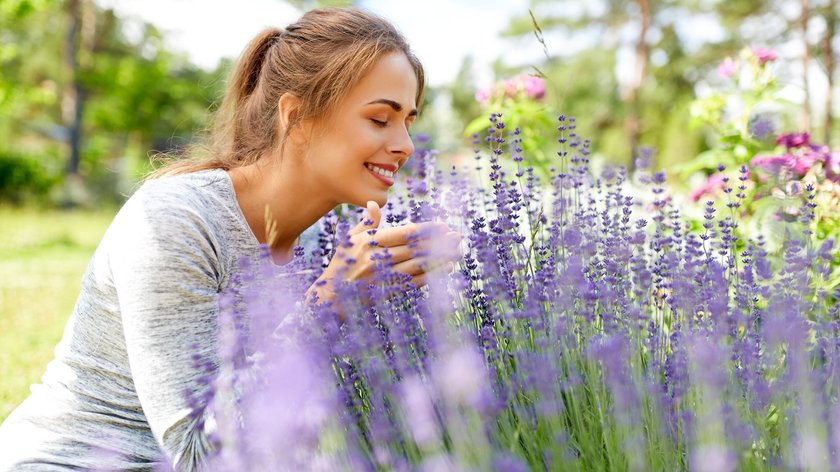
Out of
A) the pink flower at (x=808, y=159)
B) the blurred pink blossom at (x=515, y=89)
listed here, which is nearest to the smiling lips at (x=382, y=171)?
the pink flower at (x=808, y=159)

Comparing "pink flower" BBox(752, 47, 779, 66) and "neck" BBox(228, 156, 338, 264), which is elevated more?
"pink flower" BBox(752, 47, 779, 66)

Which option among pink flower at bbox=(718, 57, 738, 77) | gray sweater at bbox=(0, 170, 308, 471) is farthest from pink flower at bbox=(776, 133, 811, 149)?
gray sweater at bbox=(0, 170, 308, 471)

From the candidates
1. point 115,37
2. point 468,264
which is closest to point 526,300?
point 468,264

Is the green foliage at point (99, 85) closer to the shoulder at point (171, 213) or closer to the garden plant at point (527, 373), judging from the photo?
the shoulder at point (171, 213)

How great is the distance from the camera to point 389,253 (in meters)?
1.62

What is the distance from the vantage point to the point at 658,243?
186cm

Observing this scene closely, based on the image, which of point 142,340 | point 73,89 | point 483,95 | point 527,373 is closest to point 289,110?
point 142,340

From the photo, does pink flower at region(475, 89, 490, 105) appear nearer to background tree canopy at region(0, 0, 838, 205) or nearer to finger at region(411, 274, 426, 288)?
finger at region(411, 274, 426, 288)

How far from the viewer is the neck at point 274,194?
7.09 ft

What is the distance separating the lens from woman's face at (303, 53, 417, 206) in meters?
2.05

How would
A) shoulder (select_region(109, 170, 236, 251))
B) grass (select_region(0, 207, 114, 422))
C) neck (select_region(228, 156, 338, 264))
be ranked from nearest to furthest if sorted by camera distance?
shoulder (select_region(109, 170, 236, 251))
neck (select_region(228, 156, 338, 264))
grass (select_region(0, 207, 114, 422))

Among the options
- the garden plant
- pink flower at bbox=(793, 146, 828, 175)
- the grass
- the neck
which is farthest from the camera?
the grass

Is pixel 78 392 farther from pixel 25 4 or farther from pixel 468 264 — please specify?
pixel 25 4

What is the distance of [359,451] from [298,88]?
4.07ft
